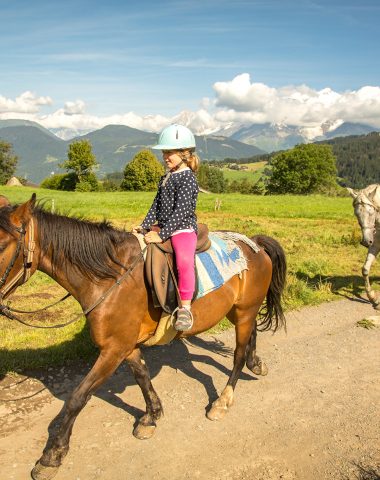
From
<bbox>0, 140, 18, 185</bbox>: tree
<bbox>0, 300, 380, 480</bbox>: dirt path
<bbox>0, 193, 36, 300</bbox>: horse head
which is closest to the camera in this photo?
<bbox>0, 193, 36, 300</bbox>: horse head

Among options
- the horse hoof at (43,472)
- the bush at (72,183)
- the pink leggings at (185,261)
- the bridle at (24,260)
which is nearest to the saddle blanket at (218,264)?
the pink leggings at (185,261)

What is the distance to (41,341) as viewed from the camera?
6824mm

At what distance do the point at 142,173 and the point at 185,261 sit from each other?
7549 centimetres

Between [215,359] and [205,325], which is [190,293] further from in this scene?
[215,359]

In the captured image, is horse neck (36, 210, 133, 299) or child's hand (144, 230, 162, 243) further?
child's hand (144, 230, 162, 243)

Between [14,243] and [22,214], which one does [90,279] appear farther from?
[22,214]

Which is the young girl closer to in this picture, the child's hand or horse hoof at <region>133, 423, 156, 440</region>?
the child's hand

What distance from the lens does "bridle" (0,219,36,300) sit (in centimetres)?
367

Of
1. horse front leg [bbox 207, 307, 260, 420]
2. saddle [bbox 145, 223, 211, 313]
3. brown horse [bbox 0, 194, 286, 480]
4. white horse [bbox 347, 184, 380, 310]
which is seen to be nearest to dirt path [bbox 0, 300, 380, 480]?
horse front leg [bbox 207, 307, 260, 420]

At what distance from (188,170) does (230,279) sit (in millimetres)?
1537

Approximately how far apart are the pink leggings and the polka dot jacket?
0.11m

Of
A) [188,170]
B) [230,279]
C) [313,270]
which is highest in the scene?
[188,170]

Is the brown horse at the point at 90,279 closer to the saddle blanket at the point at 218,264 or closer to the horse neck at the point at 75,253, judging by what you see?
the horse neck at the point at 75,253

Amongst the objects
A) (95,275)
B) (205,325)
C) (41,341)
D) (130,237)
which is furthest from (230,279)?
(41,341)
